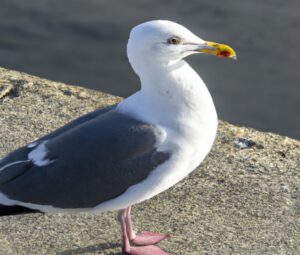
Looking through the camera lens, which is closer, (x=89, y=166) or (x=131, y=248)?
(x=89, y=166)

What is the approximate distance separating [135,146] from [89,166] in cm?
22

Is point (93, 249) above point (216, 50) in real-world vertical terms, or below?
below

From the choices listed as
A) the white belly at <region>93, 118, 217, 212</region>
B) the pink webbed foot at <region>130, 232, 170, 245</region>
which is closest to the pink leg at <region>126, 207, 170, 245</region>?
the pink webbed foot at <region>130, 232, 170, 245</region>

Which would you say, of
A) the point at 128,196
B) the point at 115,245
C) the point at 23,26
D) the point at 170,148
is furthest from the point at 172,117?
the point at 23,26

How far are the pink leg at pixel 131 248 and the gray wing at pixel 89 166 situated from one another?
0.24 m

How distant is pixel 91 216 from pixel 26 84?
4.49 feet

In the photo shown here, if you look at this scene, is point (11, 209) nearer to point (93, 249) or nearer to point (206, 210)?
point (93, 249)

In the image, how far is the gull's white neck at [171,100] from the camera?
149 inches

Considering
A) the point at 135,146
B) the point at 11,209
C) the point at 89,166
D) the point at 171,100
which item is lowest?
the point at 11,209

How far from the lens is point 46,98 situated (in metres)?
5.20

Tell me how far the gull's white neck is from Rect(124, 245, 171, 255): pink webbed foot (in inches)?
25.6

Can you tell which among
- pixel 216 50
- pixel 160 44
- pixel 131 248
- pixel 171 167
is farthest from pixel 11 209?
pixel 216 50

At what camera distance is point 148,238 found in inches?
161

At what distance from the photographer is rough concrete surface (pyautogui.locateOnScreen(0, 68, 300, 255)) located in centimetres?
407
